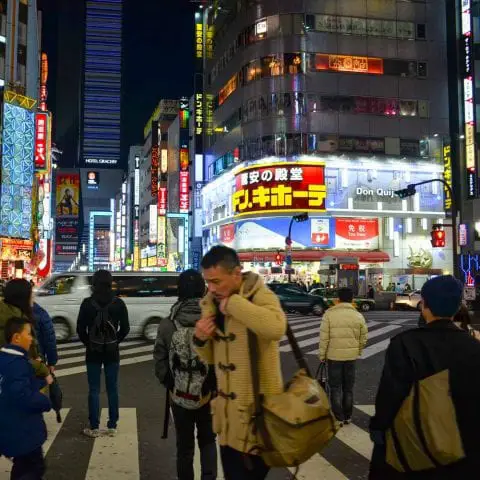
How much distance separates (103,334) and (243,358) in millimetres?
4145

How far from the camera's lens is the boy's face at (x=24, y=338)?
13.5ft

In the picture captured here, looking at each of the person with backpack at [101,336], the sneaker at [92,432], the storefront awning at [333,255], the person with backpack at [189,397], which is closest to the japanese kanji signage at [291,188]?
the storefront awning at [333,255]

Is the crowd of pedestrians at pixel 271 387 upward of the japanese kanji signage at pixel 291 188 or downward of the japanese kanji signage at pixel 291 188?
downward

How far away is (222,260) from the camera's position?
10.9ft

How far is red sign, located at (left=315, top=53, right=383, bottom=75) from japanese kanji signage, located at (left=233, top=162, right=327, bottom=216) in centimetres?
797

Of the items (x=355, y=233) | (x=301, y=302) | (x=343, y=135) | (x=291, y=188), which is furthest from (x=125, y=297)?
(x=343, y=135)

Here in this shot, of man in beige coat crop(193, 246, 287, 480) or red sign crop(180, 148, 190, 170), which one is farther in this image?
red sign crop(180, 148, 190, 170)

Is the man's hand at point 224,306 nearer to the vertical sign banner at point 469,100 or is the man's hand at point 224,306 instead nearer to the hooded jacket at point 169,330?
the hooded jacket at point 169,330

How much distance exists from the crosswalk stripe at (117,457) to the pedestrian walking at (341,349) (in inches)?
104

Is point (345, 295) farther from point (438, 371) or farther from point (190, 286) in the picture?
point (438, 371)

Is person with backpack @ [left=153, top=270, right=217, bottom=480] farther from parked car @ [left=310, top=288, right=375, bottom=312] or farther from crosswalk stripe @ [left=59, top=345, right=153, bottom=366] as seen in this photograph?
parked car @ [left=310, top=288, right=375, bottom=312]

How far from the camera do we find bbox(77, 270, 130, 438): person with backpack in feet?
22.9

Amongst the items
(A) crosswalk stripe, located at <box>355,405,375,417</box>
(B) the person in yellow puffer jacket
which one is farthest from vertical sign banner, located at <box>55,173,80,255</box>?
(B) the person in yellow puffer jacket

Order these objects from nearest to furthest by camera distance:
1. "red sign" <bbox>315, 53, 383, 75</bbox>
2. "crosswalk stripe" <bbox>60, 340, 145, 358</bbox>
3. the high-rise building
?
"crosswalk stripe" <bbox>60, 340, 145, 358</bbox>
the high-rise building
"red sign" <bbox>315, 53, 383, 75</bbox>
